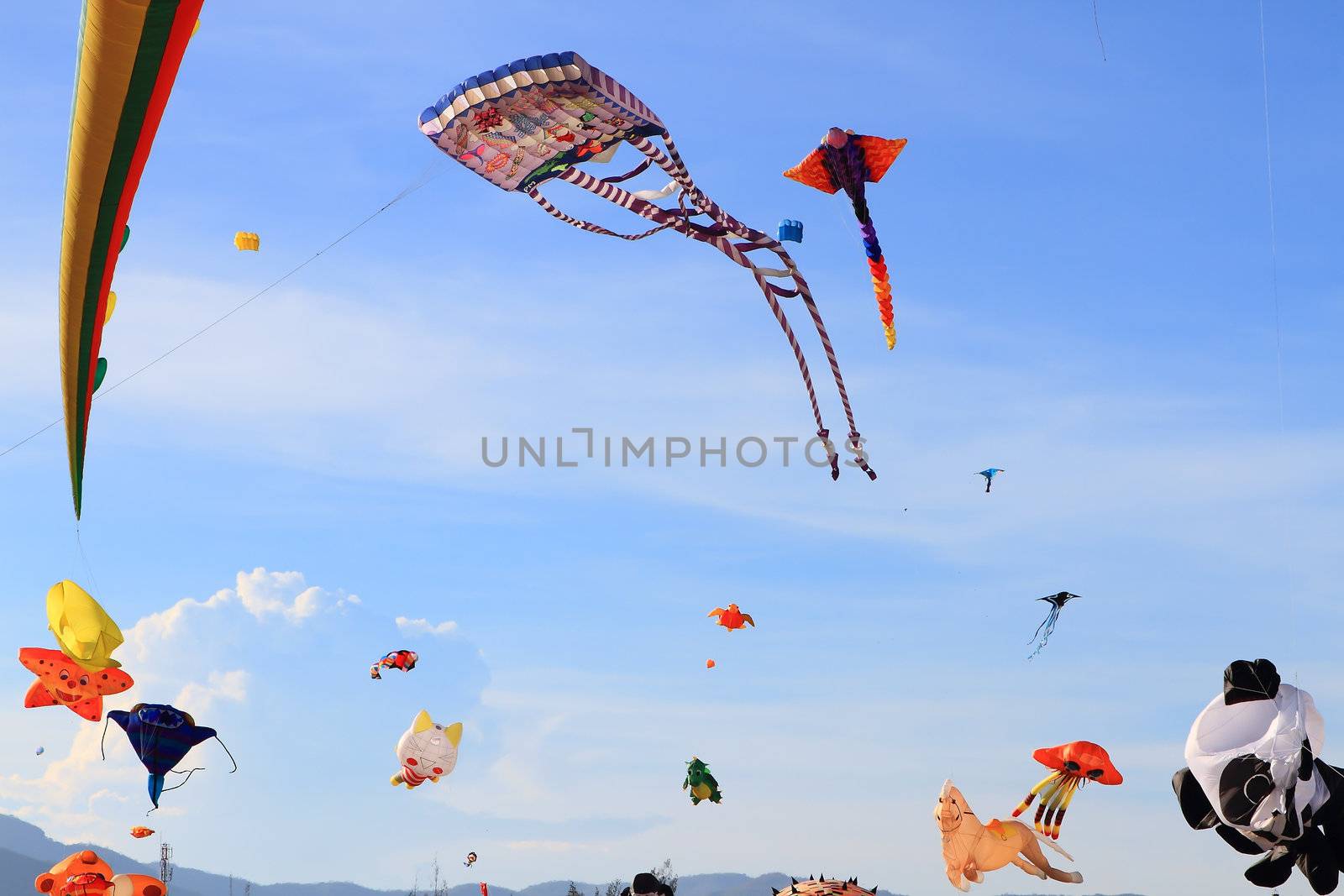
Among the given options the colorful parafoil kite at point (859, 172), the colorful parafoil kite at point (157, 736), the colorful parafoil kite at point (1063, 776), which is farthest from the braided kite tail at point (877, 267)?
the colorful parafoil kite at point (157, 736)

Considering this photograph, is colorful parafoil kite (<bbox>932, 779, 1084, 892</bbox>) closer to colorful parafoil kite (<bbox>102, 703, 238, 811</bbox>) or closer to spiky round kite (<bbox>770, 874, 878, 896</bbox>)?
spiky round kite (<bbox>770, 874, 878, 896</bbox>)

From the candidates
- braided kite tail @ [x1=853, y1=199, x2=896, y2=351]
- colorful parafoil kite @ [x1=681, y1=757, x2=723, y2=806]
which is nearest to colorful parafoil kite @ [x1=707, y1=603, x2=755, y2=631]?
colorful parafoil kite @ [x1=681, y1=757, x2=723, y2=806]

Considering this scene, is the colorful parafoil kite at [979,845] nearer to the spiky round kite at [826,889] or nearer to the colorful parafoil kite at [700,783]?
the spiky round kite at [826,889]

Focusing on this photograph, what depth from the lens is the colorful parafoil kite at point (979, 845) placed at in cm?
2147

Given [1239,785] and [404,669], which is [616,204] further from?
[404,669]

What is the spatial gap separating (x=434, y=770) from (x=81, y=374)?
20641 millimetres

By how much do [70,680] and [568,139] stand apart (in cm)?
1435

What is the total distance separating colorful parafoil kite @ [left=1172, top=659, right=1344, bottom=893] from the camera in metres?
16.6

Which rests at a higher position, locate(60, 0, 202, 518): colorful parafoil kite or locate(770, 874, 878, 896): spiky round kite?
locate(60, 0, 202, 518): colorful parafoil kite

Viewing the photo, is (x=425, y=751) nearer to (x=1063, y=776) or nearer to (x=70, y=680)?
(x=70, y=680)

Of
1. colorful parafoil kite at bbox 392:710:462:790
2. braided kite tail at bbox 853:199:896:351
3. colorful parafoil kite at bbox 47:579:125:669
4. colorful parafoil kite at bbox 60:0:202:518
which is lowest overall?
colorful parafoil kite at bbox 392:710:462:790

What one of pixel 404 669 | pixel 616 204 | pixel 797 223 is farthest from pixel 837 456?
pixel 404 669

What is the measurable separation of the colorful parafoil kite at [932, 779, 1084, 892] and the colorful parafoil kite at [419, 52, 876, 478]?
30.6 feet

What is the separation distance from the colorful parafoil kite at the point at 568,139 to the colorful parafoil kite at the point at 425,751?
50.5 feet
